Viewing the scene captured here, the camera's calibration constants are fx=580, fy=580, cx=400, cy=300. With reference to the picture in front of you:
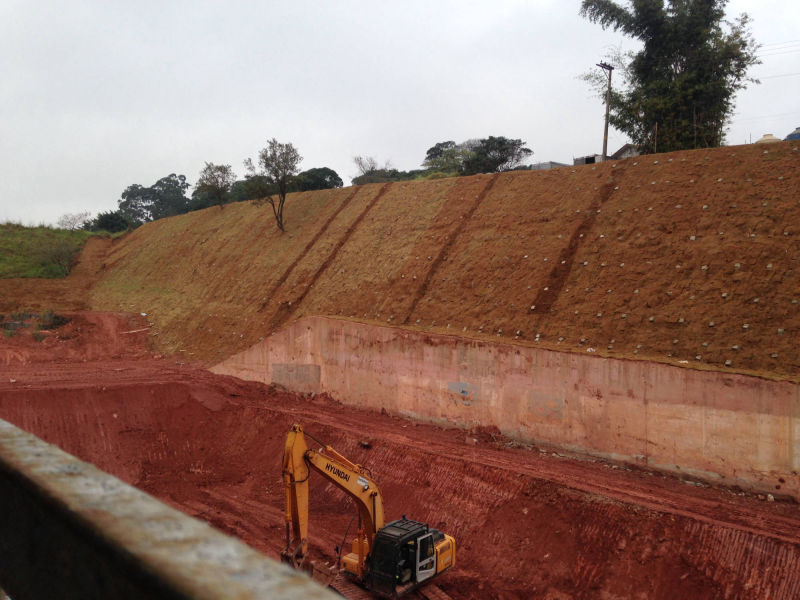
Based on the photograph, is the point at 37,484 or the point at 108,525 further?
the point at 37,484

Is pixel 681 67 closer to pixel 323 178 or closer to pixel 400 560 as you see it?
pixel 400 560

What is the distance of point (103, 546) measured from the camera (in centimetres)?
117

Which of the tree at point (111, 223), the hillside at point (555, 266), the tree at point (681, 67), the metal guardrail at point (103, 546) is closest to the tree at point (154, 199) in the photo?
the tree at point (111, 223)

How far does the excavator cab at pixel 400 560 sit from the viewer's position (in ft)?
37.9

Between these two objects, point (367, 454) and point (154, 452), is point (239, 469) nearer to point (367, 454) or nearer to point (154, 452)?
point (154, 452)

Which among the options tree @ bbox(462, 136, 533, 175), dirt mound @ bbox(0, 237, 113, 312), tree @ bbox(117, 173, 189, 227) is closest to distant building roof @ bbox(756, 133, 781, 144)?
tree @ bbox(462, 136, 533, 175)

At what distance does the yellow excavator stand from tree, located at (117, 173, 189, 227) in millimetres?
90721

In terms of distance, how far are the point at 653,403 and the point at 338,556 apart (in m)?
8.66

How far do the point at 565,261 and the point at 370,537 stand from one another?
13.0 meters

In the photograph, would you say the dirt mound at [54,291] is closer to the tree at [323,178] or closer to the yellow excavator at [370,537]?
the tree at [323,178]

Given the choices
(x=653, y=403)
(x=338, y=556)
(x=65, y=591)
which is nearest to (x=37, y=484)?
(x=65, y=591)

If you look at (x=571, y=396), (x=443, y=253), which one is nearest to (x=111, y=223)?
(x=443, y=253)

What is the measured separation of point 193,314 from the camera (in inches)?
1294

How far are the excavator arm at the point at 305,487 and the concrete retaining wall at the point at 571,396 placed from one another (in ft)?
20.8
